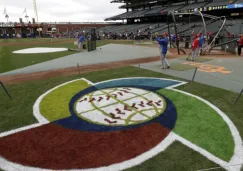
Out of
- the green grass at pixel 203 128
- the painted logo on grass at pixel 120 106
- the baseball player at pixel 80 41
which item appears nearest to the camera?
the green grass at pixel 203 128

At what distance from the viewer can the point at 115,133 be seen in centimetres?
541

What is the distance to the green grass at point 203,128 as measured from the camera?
15.5ft

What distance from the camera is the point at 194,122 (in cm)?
594

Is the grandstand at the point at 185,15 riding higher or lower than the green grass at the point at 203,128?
higher

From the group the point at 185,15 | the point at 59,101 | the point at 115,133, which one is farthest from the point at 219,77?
the point at 185,15

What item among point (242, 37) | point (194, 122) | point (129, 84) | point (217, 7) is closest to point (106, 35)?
point (217, 7)

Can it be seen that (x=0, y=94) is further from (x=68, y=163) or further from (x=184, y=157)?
(x=184, y=157)

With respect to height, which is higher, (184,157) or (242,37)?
(242,37)

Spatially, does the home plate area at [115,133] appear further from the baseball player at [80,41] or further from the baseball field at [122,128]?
the baseball player at [80,41]

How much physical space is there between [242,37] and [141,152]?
19766 mm

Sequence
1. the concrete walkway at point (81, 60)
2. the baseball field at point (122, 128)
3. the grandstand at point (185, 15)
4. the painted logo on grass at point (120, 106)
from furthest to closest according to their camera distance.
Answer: the grandstand at point (185, 15), the concrete walkway at point (81, 60), the painted logo on grass at point (120, 106), the baseball field at point (122, 128)

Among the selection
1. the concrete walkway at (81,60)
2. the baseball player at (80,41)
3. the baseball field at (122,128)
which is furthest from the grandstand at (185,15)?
the baseball field at (122,128)

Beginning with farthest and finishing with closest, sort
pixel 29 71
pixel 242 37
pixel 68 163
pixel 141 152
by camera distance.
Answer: pixel 242 37, pixel 29 71, pixel 141 152, pixel 68 163

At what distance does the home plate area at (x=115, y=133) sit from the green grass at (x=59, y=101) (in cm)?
3
